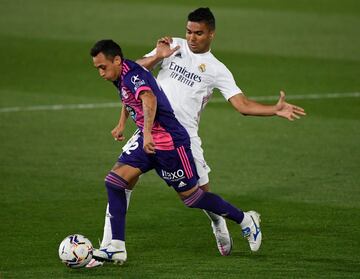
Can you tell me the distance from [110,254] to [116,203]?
1.49ft

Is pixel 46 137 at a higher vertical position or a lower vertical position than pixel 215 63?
lower

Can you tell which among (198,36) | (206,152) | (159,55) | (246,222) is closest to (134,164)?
(159,55)

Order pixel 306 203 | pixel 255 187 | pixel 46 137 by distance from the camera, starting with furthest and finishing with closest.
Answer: pixel 46 137
pixel 255 187
pixel 306 203

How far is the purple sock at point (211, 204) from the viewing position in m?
→ 9.21

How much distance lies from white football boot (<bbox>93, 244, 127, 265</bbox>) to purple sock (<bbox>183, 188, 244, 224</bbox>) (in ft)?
2.47

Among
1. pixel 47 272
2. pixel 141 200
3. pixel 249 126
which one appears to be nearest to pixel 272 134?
pixel 249 126

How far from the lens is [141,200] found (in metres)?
11.7

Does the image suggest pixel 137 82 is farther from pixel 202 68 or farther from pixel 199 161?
pixel 199 161

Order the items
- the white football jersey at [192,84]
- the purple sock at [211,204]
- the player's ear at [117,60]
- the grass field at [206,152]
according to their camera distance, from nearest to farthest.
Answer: the player's ear at [117,60]
the purple sock at [211,204]
the grass field at [206,152]
the white football jersey at [192,84]

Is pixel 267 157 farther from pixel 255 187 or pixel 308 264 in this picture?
pixel 308 264

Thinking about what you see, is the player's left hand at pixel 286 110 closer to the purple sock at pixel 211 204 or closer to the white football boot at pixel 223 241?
the purple sock at pixel 211 204

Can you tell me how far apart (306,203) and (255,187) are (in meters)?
0.92

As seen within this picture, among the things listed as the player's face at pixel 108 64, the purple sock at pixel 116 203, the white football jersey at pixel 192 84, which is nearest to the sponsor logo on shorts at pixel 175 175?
the purple sock at pixel 116 203

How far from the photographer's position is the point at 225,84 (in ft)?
31.1
